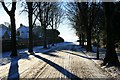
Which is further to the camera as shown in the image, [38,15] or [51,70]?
[38,15]

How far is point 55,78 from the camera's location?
525 inches

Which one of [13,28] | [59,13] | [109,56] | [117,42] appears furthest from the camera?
[59,13]

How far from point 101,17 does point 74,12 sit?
8309 millimetres

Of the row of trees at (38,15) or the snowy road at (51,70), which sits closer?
the snowy road at (51,70)

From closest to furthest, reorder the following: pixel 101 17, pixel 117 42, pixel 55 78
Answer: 1. pixel 55 78
2. pixel 117 42
3. pixel 101 17

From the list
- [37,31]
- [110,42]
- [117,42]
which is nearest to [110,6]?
[110,42]

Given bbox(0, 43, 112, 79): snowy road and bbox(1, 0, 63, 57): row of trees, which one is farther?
bbox(1, 0, 63, 57): row of trees

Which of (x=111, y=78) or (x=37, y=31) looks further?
(x=37, y=31)

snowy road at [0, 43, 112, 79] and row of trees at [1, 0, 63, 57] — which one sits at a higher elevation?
row of trees at [1, 0, 63, 57]

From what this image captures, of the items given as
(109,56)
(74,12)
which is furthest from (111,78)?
(74,12)

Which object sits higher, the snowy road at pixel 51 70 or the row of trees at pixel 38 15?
the row of trees at pixel 38 15

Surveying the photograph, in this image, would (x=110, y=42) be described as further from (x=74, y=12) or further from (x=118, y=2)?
(x=74, y=12)

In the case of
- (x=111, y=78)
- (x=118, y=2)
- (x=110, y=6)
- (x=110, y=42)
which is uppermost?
(x=118, y=2)

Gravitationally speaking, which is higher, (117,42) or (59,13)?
(59,13)
